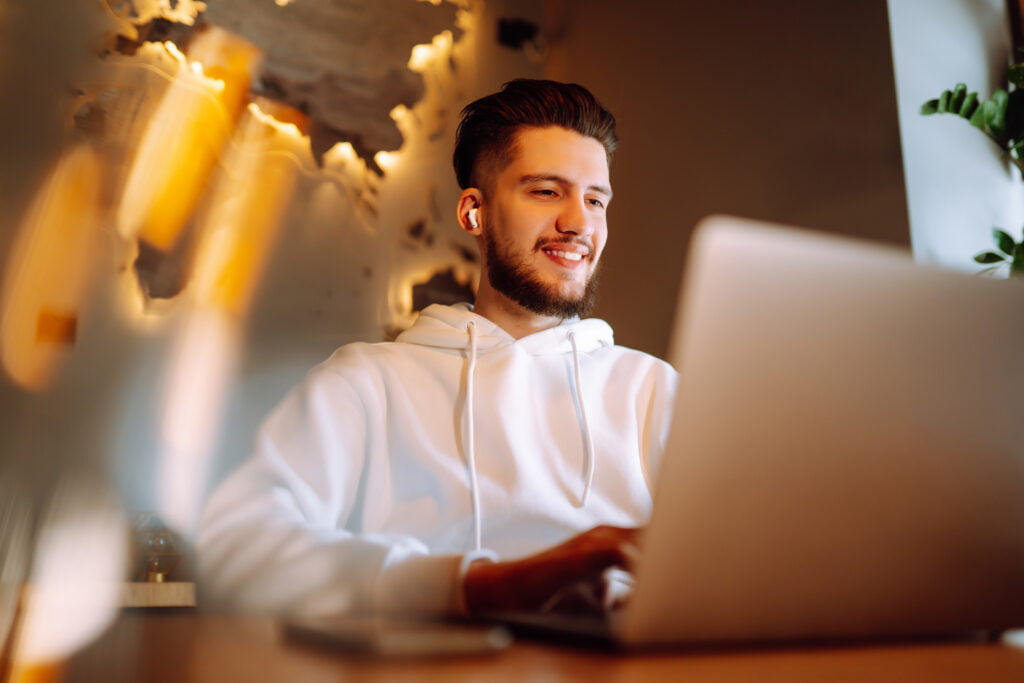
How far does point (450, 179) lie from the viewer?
2.57 m

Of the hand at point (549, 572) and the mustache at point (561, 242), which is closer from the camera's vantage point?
the hand at point (549, 572)

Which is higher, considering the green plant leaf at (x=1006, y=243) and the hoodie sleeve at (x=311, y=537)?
the green plant leaf at (x=1006, y=243)

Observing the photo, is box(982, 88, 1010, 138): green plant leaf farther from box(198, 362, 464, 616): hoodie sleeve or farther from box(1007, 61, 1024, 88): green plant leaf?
box(198, 362, 464, 616): hoodie sleeve

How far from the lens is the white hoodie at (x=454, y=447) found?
3.62 ft

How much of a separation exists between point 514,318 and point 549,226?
20 centimetres

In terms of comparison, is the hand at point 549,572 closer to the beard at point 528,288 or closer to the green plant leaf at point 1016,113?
the beard at point 528,288

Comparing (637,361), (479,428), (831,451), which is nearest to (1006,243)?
(637,361)

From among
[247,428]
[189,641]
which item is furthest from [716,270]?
[247,428]

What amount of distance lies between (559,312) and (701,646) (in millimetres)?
1141

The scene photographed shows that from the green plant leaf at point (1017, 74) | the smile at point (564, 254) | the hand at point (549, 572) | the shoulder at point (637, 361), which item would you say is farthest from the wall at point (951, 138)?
the hand at point (549, 572)

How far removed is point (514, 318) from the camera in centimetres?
162

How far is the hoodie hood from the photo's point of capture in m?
1.45

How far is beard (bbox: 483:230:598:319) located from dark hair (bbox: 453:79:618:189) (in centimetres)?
22

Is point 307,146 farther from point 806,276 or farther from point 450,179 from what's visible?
point 806,276
